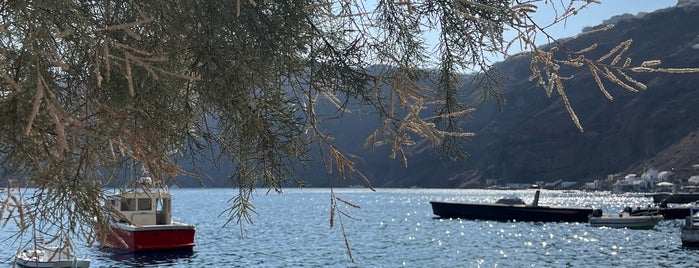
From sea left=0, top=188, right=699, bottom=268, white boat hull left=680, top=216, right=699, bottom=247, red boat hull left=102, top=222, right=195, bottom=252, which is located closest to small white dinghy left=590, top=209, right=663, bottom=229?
sea left=0, top=188, right=699, bottom=268

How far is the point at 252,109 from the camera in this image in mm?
3789

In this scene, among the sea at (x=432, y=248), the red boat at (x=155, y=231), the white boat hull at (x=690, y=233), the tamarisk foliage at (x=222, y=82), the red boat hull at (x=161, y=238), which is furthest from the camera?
the white boat hull at (x=690, y=233)

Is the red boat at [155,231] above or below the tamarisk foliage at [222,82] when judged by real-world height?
below

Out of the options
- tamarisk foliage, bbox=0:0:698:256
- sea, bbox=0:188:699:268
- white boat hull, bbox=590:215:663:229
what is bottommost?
sea, bbox=0:188:699:268

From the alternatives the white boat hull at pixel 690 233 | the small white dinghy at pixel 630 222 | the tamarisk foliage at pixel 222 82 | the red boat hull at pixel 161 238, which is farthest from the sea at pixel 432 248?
the tamarisk foliage at pixel 222 82

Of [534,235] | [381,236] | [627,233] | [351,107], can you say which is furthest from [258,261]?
[351,107]

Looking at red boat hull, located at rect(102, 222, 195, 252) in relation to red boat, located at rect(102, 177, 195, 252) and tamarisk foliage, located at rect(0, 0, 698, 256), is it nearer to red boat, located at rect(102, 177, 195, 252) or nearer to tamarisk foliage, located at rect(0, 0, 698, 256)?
red boat, located at rect(102, 177, 195, 252)

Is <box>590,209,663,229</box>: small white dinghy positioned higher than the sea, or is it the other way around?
<box>590,209,663,229</box>: small white dinghy

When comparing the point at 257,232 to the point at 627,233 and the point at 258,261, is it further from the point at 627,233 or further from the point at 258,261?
the point at 627,233

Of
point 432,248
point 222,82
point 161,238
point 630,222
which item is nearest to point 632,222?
point 630,222

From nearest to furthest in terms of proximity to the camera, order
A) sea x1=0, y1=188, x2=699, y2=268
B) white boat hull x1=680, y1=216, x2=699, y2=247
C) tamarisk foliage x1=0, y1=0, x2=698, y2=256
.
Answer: tamarisk foliage x1=0, y1=0, x2=698, y2=256 < sea x1=0, y1=188, x2=699, y2=268 < white boat hull x1=680, y1=216, x2=699, y2=247

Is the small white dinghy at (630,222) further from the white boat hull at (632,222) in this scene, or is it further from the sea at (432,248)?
the sea at (432,248)

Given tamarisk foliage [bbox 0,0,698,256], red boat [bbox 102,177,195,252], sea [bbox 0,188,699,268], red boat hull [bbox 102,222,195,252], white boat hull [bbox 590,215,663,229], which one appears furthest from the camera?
white boat hull [bbox 590,215,663,229]

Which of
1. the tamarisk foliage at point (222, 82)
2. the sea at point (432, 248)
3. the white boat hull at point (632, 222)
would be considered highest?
the tamarisk foliage at point (222, 82)
